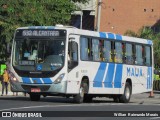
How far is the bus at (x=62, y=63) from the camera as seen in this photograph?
29.1 meters

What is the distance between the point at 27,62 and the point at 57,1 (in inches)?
846

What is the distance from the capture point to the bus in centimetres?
2908

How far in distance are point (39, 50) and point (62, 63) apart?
3.85 feet

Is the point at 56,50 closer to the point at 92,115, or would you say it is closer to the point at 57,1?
the point at 92,115

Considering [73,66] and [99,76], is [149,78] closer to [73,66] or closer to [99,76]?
[99,76]

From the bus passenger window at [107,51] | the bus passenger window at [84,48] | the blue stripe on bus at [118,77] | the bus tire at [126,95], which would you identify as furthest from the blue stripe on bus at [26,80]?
the bus tire at [126,95]

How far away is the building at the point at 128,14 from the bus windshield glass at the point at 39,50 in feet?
283

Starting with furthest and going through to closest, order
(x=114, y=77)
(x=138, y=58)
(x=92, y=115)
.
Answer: (x=138, y=58) < (x=114, y=77) < (x=92, y=115)

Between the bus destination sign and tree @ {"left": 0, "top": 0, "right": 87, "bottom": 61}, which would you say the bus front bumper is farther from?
tree @ {"left": 0, "top": 0, "right": 87, "bottom": 61}

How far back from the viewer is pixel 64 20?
170 feet

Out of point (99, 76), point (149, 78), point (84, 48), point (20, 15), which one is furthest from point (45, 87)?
point (20, 15)

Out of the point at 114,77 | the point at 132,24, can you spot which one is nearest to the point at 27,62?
the point at 114,77

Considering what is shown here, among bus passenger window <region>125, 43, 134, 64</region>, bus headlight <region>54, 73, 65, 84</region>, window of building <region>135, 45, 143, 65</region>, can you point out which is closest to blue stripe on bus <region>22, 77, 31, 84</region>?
bus headlight <region>54, 73, 65, 84</region>

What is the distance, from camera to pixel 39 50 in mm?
29328
